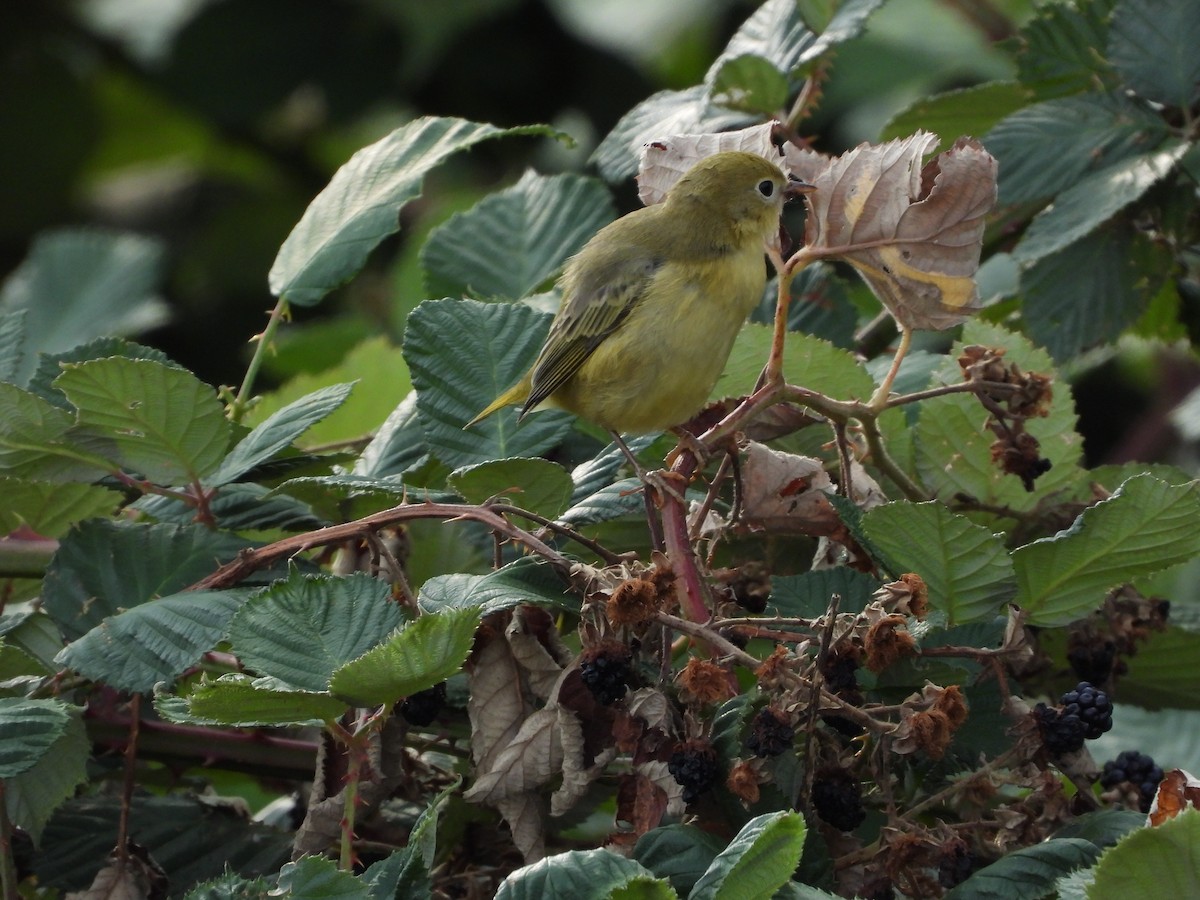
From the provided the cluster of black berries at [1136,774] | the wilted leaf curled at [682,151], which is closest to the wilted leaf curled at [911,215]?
the wilted leaf curled at [682,151]

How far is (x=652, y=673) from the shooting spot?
111 centimetres

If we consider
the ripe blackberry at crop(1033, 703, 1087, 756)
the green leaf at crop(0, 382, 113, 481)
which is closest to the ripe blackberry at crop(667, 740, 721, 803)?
the ripe blackberry at crop(1033, 703, 1087, 756)

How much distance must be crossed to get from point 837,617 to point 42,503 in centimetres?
79

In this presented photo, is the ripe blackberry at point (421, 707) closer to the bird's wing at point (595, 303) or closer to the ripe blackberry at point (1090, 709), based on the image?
the ripe blackberry at point (1090, 709)

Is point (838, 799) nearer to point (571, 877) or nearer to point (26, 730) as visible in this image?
point (571, 877)

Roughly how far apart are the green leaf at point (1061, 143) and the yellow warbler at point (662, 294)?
9.8 inches

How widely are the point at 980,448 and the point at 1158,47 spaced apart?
1.80 ft

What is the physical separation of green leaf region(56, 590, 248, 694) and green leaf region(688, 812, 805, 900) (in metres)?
0.45

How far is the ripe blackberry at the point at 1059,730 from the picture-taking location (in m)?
1.09

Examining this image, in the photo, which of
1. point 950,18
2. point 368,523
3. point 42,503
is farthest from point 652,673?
point 950,18

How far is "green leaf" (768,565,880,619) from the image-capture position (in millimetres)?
1165

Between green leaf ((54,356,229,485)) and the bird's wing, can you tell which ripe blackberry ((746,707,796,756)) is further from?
the bird's wing

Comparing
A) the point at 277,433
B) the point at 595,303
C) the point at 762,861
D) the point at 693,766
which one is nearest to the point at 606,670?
the point at 693,766

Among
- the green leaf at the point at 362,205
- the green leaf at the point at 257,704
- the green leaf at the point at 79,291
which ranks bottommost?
the green leaf at the point at 79,291
